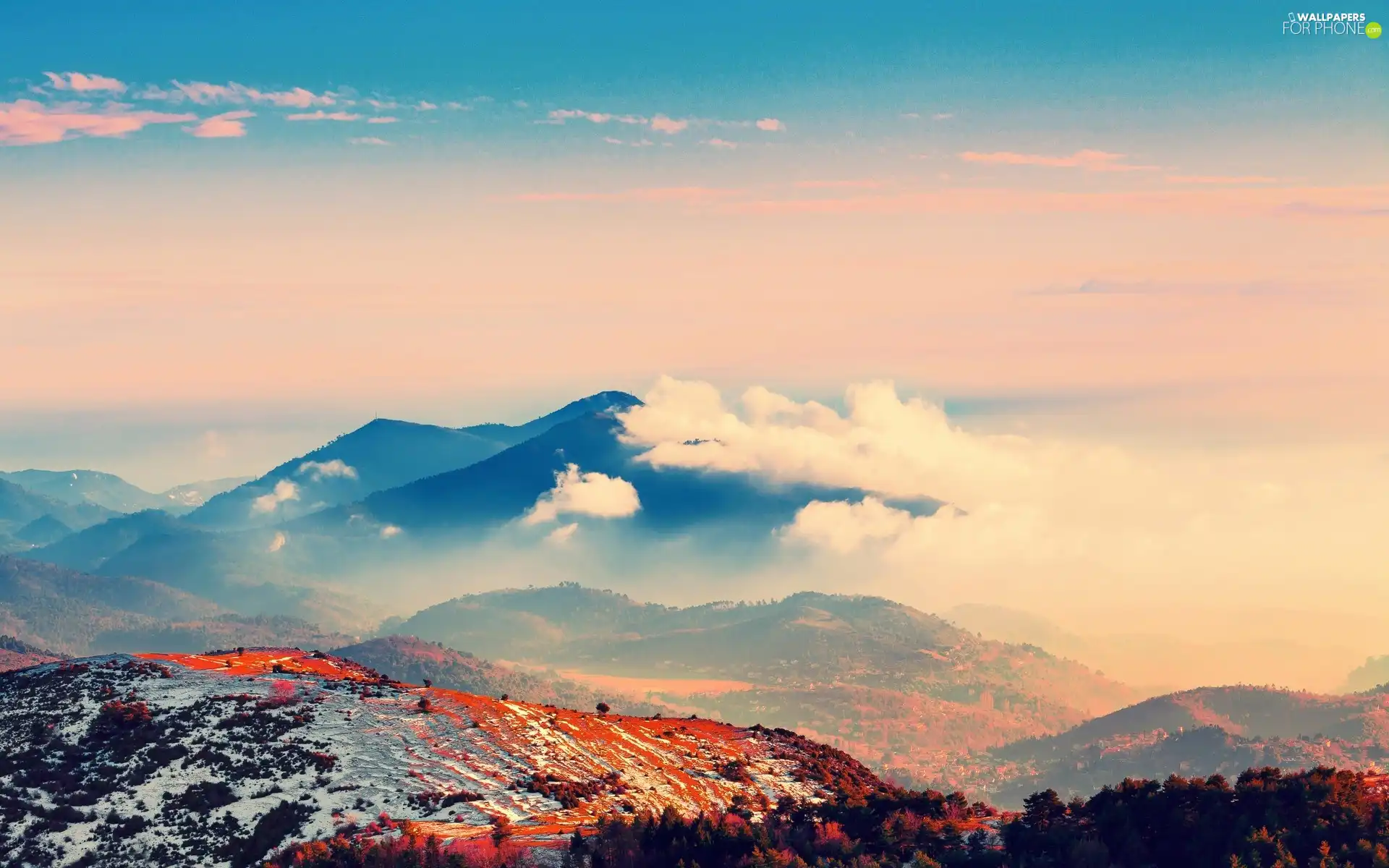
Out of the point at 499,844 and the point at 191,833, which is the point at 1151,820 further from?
the point at 191,833

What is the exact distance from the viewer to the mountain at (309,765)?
82625mm

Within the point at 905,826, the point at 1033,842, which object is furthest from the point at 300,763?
the point at 1033,842

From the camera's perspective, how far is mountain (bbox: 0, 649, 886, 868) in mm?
82625

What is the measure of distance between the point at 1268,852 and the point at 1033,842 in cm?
1408

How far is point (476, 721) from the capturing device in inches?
4102

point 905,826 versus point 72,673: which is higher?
point 72,673

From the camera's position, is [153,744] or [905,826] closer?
[905,826]

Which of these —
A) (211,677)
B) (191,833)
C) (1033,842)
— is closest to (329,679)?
(211,677)

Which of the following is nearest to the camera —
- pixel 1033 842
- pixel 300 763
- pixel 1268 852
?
pixel 1268 852

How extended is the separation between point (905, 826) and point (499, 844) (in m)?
Answer: 27.5

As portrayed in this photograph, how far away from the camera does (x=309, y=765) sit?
90.9m

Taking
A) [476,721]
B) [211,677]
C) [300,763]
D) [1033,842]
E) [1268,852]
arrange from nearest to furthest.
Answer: [1268,852]
[1033,842]
[300,763]
[476,721]
[211,677]

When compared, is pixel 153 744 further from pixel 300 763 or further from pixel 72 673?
pixel 72 673

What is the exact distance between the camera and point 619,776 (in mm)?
96875
